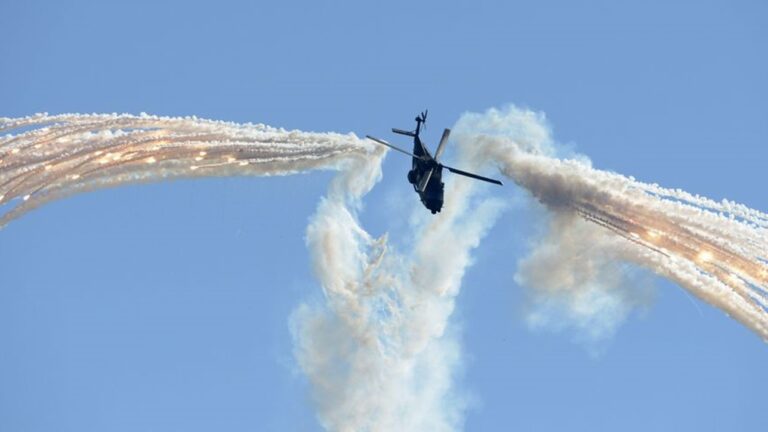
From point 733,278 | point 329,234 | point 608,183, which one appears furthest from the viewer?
point 329,234

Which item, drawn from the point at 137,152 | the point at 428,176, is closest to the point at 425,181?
the point at 428,176

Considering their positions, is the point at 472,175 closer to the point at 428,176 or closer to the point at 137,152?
the point at 428,176

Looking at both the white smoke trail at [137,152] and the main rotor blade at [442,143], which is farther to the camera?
the main rotor blade at [442,143]

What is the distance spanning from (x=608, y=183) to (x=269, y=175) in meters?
15.9

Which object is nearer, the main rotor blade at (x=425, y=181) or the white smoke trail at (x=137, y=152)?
the white smoke trail at (x=137, y=152)

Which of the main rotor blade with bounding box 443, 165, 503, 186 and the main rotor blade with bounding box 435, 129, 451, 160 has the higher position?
the main rotor blade with bounding box 435, 129, 451, 160

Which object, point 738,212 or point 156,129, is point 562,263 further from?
point 156,129

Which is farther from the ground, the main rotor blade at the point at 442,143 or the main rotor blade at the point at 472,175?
the main rotor blade at the point at 442,143

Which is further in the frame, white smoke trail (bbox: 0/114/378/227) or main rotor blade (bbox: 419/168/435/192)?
main rotor blade (bbox: 419/168/435/192)

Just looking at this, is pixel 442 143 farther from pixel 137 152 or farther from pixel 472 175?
pixel 137 152

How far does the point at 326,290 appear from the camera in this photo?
80.2 meters

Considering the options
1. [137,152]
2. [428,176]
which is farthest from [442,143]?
[137,152]

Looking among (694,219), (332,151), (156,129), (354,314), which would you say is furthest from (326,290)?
(694,219)

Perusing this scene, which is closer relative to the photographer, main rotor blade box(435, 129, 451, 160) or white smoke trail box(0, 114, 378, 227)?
white smoke trail box(0, 114, 378, 227)
